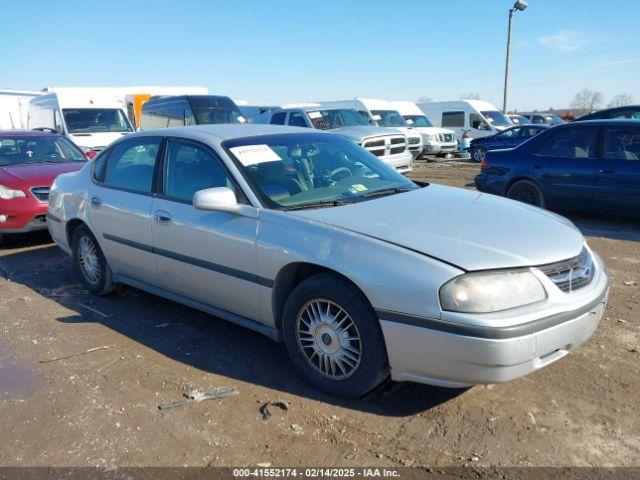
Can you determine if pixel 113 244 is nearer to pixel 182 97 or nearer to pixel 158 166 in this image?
pixel 158 166

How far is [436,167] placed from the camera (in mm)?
17109

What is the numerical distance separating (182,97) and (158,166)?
10780 millimetres

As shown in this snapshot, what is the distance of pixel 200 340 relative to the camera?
13.7 feet

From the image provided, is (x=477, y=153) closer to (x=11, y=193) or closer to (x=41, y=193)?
(x=41, y=193)

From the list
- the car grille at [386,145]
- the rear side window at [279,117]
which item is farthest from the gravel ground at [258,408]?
the rear side window at [279,117]

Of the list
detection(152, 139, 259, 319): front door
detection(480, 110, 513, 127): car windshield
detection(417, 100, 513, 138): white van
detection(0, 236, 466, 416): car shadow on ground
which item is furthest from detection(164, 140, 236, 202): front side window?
detection(480, 110, 513, 127): car windshield

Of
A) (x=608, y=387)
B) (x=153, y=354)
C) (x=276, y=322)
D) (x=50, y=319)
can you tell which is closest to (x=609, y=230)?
(x=608, y=387)

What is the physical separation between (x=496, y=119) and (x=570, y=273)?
20.0m

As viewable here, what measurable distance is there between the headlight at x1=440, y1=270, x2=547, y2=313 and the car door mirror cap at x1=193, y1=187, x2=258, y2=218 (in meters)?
1.40

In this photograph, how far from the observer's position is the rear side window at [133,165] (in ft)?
14.6

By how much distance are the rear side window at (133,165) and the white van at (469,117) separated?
1798 cm

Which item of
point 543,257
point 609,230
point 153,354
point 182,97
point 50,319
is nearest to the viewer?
point 543,257

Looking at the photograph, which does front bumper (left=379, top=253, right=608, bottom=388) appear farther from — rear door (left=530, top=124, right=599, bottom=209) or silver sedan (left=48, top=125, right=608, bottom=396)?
rear door (left=530, top=124, right=599, bottom=209)

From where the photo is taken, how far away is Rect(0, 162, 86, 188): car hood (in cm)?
714
